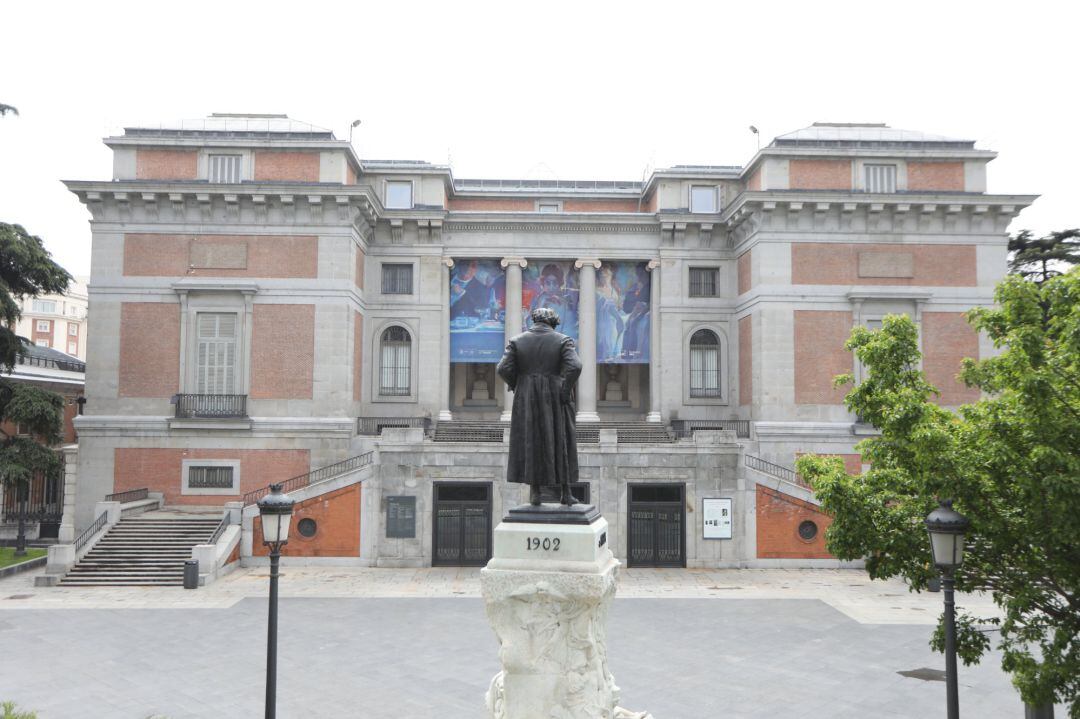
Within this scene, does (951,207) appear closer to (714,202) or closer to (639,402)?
(714,202)

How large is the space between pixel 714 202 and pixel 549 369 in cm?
2644

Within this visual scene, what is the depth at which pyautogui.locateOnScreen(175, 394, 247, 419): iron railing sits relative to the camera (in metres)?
27.7

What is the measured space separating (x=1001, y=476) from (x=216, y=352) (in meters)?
26.2

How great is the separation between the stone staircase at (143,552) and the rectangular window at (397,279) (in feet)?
38.0

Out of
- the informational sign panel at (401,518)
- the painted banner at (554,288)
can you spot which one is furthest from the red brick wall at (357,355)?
the painted banner at (554,288)

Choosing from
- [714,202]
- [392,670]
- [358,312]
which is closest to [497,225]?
[358,312]

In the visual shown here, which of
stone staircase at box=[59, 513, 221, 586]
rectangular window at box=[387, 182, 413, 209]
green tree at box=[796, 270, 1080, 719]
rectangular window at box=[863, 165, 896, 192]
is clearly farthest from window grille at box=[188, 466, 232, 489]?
rectangular window at box=[863, 165, 896, 192]

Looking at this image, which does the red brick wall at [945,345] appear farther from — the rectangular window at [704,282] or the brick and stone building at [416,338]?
the rectangular window at [704,282]

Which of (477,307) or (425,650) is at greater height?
(477,307)

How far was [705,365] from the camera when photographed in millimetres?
32312

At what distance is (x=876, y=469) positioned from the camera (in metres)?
10.5

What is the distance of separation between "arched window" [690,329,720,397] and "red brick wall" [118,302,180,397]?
20319mm

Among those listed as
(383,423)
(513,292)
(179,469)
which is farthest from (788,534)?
(179,469)

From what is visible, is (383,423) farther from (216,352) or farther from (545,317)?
(545,317)
